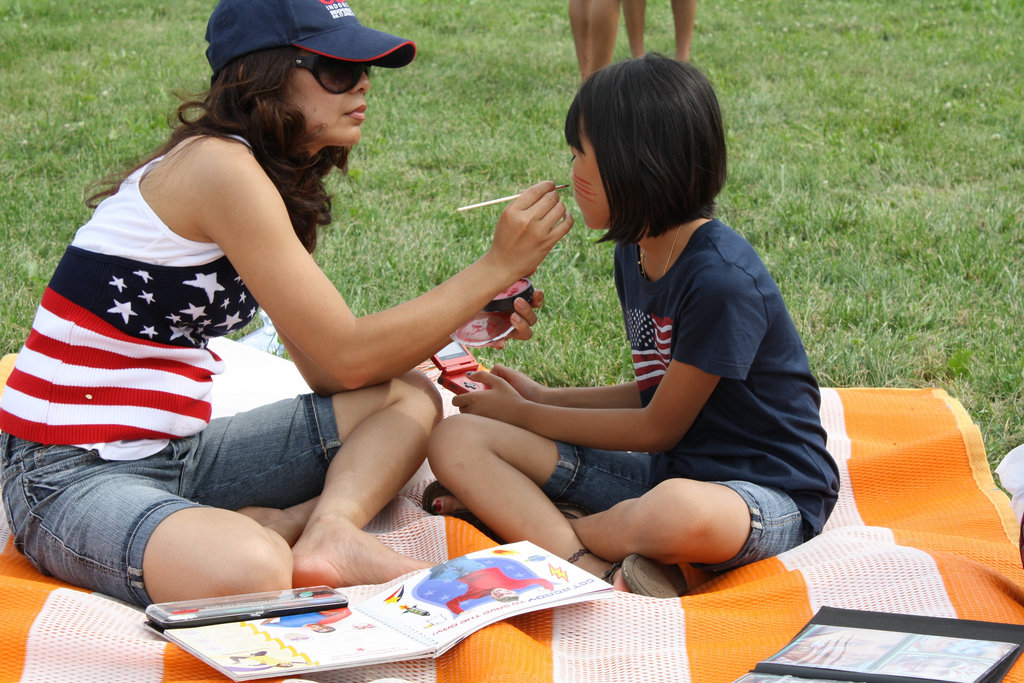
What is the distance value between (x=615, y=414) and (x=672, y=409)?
152 mm

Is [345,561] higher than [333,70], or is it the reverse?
[333,70]

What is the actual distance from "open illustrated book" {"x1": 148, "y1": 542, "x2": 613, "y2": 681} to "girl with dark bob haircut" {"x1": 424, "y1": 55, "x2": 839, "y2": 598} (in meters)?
0.19

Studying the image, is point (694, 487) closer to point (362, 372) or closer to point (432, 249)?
point (362, 372)

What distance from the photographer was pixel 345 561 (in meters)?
1.97

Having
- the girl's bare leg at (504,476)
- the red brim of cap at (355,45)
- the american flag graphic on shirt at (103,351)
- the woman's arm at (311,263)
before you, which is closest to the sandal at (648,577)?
the girl's bare leg at (504,476)

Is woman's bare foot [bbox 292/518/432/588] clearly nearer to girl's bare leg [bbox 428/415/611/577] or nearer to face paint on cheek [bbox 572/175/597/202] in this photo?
girl's bare leg [bbox 428/415/611/577]

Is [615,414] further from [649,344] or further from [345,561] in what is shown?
[345,561]

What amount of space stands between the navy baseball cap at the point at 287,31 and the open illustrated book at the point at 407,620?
97 centimetres

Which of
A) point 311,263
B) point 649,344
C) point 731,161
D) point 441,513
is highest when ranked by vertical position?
point 311,263

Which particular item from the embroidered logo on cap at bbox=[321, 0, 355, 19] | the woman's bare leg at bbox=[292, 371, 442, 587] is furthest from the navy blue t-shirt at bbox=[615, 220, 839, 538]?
the embroidered logo on cap at bbox=[321, 0, 355, 19]

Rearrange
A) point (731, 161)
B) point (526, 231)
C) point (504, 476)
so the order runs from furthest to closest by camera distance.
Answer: point (731, 161)
point (504, 476)
point (526, 231)

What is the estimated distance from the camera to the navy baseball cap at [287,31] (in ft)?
6.34

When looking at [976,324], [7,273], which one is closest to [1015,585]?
[976,324]

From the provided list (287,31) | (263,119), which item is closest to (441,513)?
(263,119)
